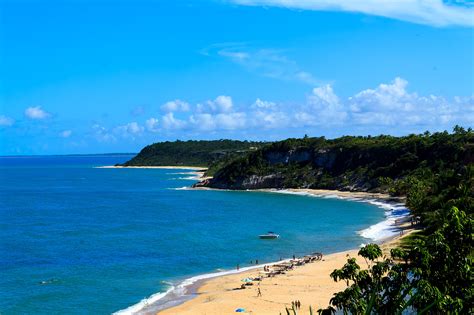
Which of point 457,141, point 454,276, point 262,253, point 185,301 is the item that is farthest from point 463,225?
point 457,141

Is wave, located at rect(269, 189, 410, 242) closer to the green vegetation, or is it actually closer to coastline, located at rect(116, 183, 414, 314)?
the green vegetation

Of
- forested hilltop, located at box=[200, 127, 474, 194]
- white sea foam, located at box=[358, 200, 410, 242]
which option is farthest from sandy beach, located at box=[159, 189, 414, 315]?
forested hilltop, located at box=[200, 127, 474, 194]

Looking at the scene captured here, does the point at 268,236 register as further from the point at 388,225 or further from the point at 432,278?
the point at 432,278

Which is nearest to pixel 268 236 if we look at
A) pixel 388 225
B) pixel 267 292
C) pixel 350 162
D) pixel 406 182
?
pixel 388 225

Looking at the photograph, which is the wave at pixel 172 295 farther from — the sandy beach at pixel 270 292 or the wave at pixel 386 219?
the wave at pixel 386 219

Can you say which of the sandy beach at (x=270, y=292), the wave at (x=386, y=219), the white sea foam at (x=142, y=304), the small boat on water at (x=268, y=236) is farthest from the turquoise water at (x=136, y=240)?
the sandy beach at (x=270, y=292)

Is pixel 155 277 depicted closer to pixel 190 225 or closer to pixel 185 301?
pixel 185 301
